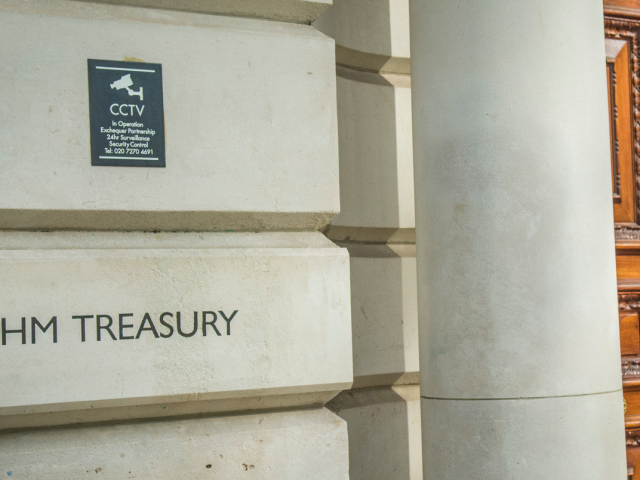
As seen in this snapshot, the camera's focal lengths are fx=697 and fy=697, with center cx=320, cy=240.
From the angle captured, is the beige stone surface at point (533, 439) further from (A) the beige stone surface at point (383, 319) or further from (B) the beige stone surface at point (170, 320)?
(A) the beige stone surface at point (383, 319)

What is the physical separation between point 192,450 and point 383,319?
1260mm

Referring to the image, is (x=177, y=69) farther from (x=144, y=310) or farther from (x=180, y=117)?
(x=144, y=310)

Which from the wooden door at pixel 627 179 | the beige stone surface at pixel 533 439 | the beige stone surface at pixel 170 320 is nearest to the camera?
the beige stone surface at pixel 170 320

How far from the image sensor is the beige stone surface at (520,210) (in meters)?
2.71

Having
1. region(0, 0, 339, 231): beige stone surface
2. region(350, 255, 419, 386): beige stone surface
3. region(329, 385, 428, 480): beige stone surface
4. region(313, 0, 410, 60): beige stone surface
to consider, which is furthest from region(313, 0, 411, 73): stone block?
region(329, 385, 428, 480): beige stone surface

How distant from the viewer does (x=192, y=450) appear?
8.43 feet

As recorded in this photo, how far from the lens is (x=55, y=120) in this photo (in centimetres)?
248

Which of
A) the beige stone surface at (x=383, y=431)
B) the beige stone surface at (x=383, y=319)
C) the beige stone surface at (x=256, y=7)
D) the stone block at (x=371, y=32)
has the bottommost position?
the beige stone surface at (x=383, y=431)

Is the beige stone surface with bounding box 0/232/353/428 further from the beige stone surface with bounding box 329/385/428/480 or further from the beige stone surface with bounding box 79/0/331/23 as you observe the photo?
the beige stone surface with bounding box 79/0/331/23

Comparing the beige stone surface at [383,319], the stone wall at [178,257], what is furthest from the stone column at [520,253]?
the beige stone surface at [383,319]

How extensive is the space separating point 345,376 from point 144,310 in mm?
830

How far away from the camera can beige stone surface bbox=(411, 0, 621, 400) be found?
107 inches

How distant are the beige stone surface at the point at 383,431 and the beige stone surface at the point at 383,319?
0.09 meters

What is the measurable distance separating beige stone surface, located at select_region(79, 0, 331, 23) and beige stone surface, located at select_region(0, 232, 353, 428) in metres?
0.89
